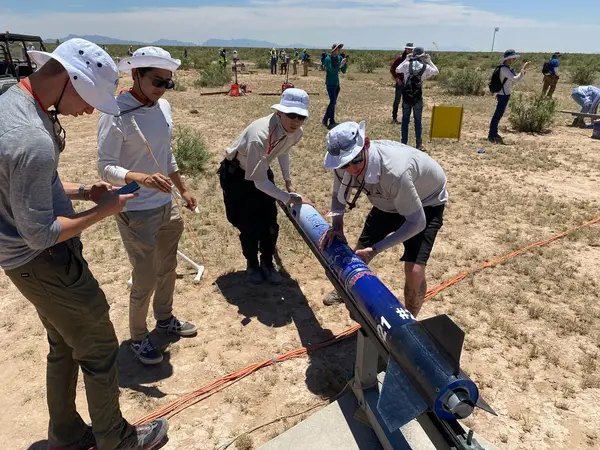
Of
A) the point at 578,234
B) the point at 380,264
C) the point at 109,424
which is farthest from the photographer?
the point at 578,234

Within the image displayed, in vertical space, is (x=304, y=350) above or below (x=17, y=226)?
below

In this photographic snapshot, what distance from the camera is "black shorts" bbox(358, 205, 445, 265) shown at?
10.8 feet

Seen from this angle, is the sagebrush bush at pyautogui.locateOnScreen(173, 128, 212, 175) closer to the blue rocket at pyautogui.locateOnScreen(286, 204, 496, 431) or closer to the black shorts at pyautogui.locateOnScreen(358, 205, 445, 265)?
the black shorts at pyautogui.locateOnScreen(358, 205, 445, 265)

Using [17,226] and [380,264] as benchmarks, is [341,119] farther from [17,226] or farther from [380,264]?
[17,226]

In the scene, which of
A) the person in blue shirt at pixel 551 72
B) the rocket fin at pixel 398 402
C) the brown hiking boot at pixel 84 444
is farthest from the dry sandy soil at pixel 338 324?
the person in blue shirt at pixel 551 72

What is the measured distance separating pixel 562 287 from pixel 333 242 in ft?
8.84

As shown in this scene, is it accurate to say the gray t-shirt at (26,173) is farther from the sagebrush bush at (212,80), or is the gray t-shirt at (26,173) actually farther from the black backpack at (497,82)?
the sagebrush bush at (212,80)

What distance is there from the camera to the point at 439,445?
2.03m

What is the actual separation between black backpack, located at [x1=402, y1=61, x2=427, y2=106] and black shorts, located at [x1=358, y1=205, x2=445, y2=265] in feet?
19.5

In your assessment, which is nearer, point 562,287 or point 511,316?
point 511,316

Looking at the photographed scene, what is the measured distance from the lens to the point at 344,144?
2637 millimetres

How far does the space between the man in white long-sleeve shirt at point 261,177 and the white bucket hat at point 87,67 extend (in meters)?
1.64

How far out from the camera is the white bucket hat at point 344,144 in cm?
263

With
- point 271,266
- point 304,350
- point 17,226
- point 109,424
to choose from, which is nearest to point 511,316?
point 304,350
